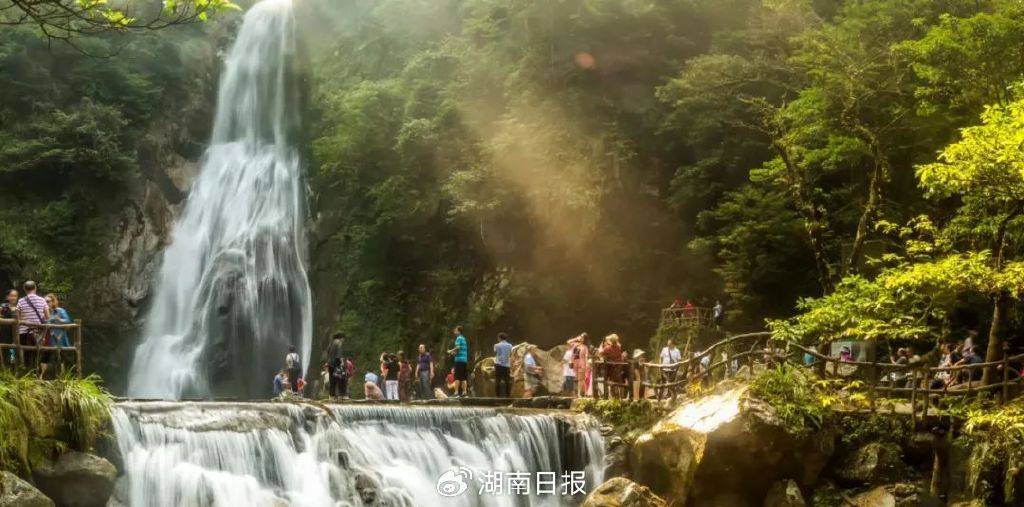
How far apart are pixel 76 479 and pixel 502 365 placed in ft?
31.7

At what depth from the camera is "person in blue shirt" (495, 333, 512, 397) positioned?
19812 millimetres

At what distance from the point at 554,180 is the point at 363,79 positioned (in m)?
11.5

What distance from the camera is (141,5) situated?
120 ft

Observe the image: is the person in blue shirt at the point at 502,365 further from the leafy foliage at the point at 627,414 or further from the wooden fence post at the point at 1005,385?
the wooden fence post at the point at 1005,385

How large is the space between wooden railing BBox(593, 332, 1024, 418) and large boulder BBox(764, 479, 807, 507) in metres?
2.00

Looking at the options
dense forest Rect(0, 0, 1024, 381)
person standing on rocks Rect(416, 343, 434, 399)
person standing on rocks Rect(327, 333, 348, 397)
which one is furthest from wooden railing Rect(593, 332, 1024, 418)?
person standing on rocks Rect(327, 333, 348, 397)

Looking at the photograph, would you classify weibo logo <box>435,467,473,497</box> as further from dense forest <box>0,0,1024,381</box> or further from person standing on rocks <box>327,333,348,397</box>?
dense forest <box>0,0,1024,381</box>

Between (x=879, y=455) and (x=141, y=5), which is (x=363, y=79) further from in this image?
(x=879, y=455)

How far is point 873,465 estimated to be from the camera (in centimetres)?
1432

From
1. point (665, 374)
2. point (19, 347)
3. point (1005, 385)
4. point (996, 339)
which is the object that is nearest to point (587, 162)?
point (665, 374)

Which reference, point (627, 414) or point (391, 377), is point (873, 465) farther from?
point (391, 377)

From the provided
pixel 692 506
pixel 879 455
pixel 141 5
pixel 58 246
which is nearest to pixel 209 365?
pixel 58 246

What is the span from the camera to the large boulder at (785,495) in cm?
1405

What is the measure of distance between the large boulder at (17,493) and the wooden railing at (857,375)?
10.1m
